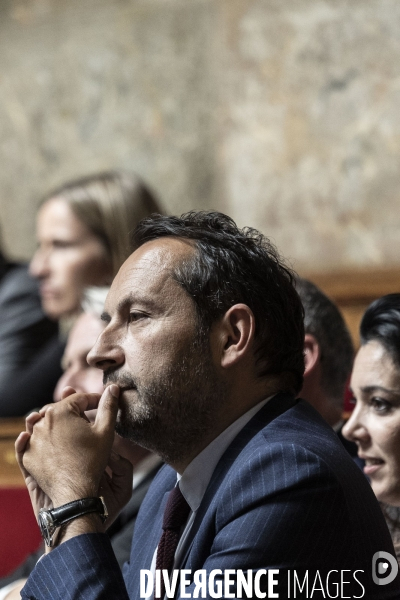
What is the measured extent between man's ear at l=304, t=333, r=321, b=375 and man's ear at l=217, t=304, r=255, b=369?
813 millimetres

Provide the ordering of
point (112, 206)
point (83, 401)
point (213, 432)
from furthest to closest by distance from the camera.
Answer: point (112, 206) < point (83, 401) < point (213, 432)

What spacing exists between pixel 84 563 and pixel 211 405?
392mm

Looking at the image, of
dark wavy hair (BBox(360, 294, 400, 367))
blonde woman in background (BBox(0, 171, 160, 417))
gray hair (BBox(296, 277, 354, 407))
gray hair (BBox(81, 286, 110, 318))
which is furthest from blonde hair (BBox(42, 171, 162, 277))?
dark wavy hair (BBox(360, 294, 400, 367))

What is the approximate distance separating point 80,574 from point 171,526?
0.30m

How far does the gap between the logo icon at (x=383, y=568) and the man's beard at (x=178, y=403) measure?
409mm

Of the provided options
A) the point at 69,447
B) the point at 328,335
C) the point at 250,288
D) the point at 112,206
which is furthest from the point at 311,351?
the point at 112,206

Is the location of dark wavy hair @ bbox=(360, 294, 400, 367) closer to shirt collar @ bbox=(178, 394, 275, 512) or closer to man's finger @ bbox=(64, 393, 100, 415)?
shirt collar @ bbox=(178, 394, 275, 512)

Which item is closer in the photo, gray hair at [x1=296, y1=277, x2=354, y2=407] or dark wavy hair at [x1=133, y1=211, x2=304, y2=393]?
dark wavy hair at [x1=133, y1=211, x2=304, y2=393]

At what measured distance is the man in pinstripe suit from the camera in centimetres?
151

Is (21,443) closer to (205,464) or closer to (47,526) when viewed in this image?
(47,526)

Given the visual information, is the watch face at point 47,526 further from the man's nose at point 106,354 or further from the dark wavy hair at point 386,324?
the dark wavy hair at point 386,324

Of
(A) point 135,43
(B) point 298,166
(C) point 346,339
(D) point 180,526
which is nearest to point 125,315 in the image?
(D) point 180,526

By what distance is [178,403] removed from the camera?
168 centimetres

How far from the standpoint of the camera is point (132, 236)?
1.99m
